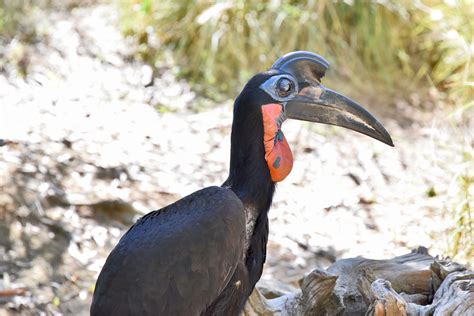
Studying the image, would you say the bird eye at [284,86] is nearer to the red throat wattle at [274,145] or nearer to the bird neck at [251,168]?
the red throat wattle at [274,145]

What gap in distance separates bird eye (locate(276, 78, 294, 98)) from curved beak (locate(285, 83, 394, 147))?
43mm

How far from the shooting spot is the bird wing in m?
2.83

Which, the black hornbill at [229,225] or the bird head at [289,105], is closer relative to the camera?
the black hornbill at [229,225]

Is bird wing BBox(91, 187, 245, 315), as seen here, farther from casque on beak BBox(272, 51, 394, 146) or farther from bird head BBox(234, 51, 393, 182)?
casque on beak BBox(272, 51, 394, 146)

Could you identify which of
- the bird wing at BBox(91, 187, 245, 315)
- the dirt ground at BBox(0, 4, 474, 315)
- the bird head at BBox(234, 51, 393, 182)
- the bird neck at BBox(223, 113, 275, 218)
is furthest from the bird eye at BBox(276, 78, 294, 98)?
the dirt ground at BBox(0, 4, 474, 315)

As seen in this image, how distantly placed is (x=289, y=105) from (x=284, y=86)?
0.27 ft

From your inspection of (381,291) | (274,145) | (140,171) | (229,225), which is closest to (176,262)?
(229,225)

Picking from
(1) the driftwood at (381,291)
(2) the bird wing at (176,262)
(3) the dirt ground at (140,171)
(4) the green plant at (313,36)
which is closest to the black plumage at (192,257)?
(2) the bird wing at (176,262)

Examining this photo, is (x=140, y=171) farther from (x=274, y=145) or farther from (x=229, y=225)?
(x=229, y=225)

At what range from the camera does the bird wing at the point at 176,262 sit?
2834 mm

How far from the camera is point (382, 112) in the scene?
6.66 m

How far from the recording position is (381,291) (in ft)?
10.1

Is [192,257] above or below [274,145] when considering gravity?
below

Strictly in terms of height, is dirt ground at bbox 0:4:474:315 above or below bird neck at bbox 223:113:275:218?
below
